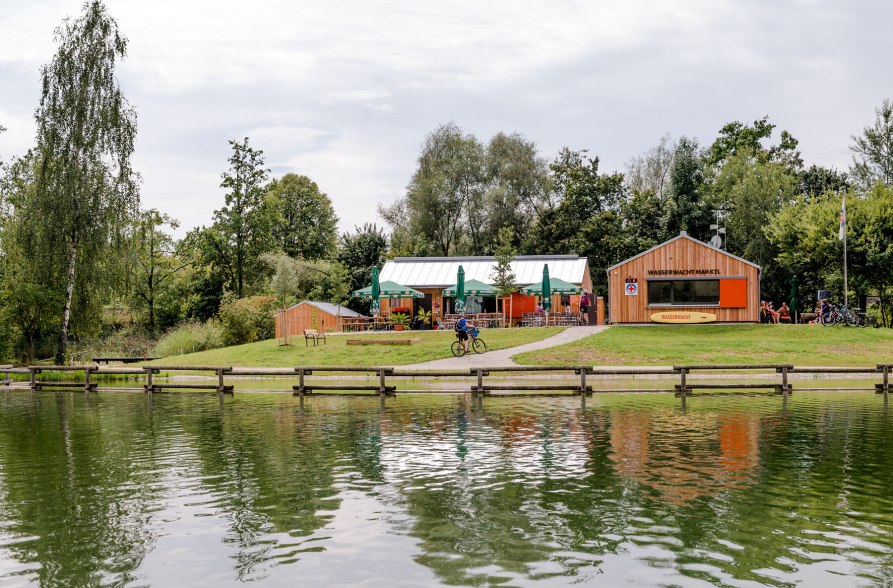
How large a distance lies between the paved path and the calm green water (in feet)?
44.0

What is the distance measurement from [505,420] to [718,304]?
3004cm

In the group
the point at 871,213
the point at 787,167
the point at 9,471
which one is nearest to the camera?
the point at 9,471

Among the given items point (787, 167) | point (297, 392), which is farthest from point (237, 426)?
point (787, 167)

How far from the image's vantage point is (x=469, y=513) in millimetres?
11547

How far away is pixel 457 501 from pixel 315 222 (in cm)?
8079

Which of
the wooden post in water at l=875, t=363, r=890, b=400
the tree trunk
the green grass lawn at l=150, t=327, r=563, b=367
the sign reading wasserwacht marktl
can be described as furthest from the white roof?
the wooden post in water at l=875, t=363, r=890, b=400

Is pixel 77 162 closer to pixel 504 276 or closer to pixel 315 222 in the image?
pixel 504 276

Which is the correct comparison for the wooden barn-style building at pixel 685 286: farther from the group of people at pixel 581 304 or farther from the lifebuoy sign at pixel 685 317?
the group of people at pixel 581 304

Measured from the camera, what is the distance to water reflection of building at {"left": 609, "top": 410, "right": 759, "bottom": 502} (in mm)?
13359

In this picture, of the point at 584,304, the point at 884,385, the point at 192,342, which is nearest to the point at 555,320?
the point at 584,304

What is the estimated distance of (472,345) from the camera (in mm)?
39844

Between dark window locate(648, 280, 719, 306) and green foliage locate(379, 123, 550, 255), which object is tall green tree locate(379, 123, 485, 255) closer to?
green foliage locate(379, 123, 550, 255)

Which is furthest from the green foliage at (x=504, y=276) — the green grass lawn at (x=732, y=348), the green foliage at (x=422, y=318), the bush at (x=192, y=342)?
the bush at (x=192, y=342)

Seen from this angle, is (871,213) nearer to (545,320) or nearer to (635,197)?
(545,320)
